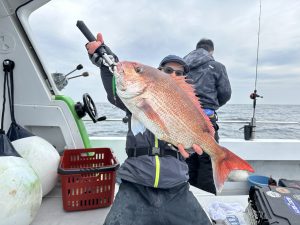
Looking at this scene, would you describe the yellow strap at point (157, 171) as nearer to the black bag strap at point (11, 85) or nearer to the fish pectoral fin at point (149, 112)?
the fish pectoral fin at point (149, 112)

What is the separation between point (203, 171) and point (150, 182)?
2014 mm

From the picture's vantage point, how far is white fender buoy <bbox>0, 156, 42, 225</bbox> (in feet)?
5.31

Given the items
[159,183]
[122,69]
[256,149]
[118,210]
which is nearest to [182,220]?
[159,183]

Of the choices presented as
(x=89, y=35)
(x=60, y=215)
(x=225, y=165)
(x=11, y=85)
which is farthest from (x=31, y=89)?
(x=225, y=165)

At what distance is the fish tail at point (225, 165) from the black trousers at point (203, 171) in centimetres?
220

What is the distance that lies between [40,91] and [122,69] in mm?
1619

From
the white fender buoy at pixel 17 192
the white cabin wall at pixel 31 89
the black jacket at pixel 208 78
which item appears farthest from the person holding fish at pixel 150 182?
the black jacket at pixel 208 78

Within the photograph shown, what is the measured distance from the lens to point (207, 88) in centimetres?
364

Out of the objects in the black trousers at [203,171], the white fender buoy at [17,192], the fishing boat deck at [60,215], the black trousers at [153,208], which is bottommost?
the black trousers at [203,171]

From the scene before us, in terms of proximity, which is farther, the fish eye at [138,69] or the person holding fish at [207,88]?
the person holding fish at [207,88]

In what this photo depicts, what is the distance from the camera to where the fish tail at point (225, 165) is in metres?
1.44

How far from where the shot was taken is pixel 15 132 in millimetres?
2314

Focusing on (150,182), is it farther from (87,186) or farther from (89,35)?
(89,35)

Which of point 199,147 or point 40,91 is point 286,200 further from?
point 40,91
